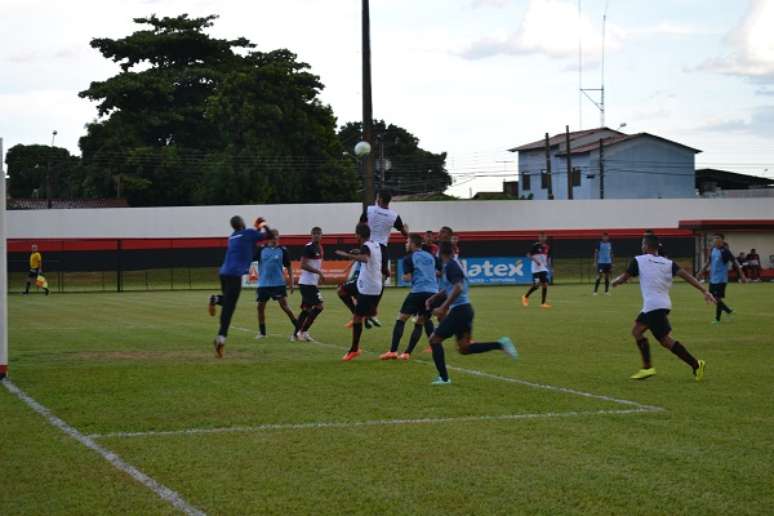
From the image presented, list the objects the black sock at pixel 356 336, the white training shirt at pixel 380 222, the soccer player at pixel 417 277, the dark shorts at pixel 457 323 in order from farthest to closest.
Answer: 1. the white training shirt at pixel 380 222
2. the black sock at pixel 356 336
3. the soccer player at pixel 417 277
4. the dark shorts at pixel 457 323

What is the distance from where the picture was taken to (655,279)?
13.4m

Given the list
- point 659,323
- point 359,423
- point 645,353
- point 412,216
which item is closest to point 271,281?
point 645,353

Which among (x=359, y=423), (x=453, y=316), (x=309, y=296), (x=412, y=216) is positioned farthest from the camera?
(x=412, y=216)

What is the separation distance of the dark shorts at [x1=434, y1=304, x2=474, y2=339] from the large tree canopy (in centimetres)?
5690

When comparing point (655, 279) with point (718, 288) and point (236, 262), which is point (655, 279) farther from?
point (718, 288)

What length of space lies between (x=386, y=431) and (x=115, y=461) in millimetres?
2398

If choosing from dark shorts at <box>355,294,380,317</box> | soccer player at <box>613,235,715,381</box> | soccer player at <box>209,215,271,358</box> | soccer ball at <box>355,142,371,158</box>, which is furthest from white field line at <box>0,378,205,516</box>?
soccer ball at <box>355,142,371,158</box>

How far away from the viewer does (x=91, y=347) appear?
720 inches

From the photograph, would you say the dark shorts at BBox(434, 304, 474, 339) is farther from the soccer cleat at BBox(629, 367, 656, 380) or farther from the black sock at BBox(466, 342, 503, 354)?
the soccer cleat at BBox(629, 367, 656, 380)

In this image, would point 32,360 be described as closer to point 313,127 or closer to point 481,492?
point 481,492

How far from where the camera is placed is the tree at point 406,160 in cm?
10056

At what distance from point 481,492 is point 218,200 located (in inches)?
2539

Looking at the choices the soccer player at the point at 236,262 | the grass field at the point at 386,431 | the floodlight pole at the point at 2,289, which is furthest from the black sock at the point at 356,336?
the floodlight pole at the point at 2,289

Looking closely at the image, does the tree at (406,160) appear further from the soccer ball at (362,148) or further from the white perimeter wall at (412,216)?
the soccer ball at (362,148)
